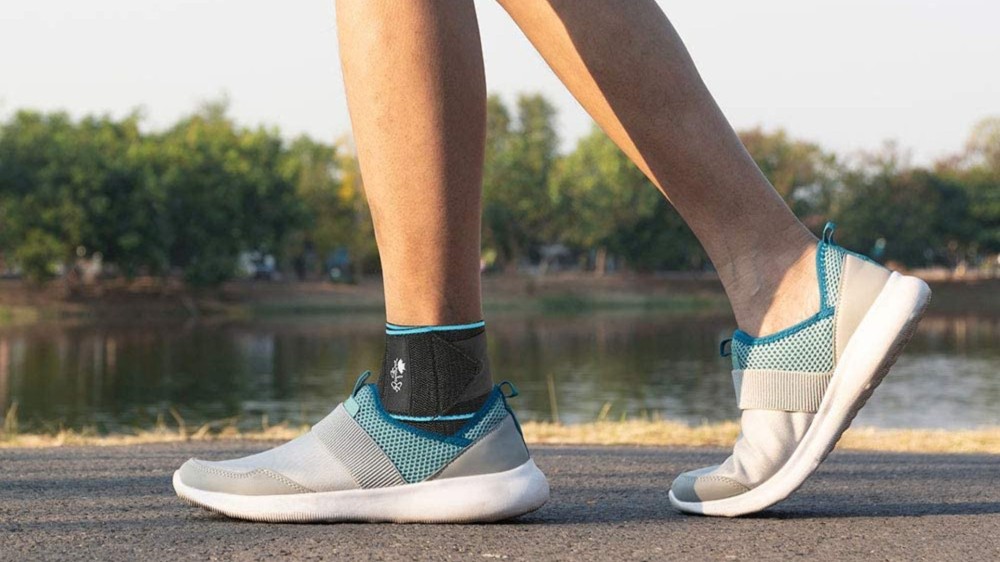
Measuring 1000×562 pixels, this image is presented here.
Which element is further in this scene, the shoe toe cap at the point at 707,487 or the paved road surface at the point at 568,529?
the shoe toe cap at the point at 707,487

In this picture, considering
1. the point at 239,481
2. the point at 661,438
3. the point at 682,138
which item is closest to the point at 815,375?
the point at 682,138

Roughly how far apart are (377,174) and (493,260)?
58.4 meters

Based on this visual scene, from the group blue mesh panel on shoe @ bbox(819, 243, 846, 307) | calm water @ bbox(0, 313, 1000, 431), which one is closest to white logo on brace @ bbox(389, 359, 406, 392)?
blue mesh panel on shoe @ bbox(819, 243, 846, 307)

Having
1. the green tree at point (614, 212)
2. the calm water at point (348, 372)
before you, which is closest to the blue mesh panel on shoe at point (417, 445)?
the calm water at point (348, 372)

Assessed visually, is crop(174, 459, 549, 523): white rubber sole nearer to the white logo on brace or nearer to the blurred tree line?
the white logo on brace

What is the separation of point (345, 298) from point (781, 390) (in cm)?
4877

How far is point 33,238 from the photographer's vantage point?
41.5 metres

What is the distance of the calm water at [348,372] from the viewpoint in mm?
17359

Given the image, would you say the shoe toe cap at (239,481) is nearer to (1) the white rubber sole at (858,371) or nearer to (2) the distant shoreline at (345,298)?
(1) the white rubber sole at (858,371)

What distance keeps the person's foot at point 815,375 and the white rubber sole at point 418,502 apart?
0.26 m

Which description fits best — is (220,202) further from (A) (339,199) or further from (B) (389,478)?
(B) (389,478)

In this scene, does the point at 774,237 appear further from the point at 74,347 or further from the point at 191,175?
the point at 191,175

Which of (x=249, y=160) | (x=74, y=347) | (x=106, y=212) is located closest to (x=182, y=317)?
(x=106, y=212)

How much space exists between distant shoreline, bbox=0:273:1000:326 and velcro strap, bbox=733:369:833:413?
40.9m
